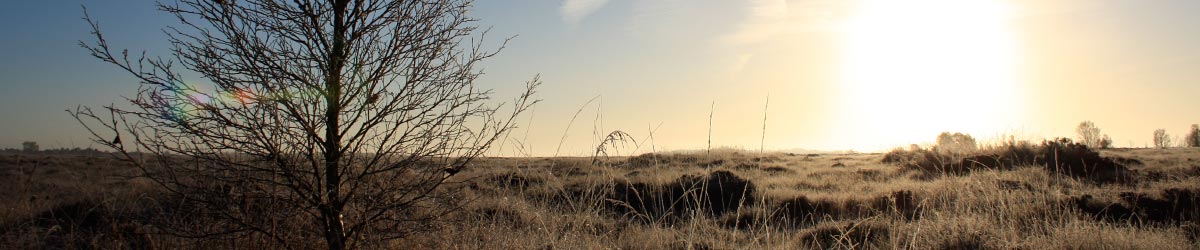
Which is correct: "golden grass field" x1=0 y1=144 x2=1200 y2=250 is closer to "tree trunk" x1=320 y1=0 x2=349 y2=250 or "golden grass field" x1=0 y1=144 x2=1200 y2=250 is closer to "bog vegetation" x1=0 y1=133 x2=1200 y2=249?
"bog vegetation" x1=0 y1=133 x2=1200 y2=249

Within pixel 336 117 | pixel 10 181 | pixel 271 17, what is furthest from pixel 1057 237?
pixel 10 181

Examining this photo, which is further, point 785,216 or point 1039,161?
point 1039,161

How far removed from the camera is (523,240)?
5672 millimetres

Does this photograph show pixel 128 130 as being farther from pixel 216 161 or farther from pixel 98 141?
pixel 216 161

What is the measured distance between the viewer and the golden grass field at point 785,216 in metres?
5.18

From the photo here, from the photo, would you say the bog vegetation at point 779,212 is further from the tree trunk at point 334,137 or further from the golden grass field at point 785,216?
A: the tree trunk at point 334,137

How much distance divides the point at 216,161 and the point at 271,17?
3.08ft

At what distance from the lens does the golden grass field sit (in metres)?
5.18

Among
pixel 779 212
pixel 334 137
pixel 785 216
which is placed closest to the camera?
pixel 334 137

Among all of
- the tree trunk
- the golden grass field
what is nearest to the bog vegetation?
the golden grass field

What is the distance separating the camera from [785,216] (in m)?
8.05

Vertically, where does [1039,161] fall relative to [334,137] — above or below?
below

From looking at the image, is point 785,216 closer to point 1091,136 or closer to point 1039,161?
point 1039,161

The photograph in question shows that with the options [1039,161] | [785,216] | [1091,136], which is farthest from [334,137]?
[1091,136]
